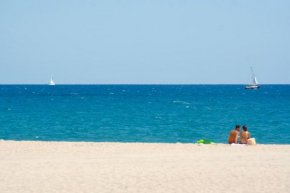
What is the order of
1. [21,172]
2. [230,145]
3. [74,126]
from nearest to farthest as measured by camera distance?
[21,172], [230,145], [74,126]

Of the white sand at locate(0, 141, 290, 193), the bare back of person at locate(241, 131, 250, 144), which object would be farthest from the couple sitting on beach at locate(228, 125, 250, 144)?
the white sand at locate(0, 141, 290, 193)

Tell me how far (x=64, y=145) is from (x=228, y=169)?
8917mm

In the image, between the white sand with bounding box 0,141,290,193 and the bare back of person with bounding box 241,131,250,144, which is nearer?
the white sand with bounding box 0,141,290,193

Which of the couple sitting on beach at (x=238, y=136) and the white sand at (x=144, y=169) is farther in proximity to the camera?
the couple sitting on beach at (x=238, y=136)

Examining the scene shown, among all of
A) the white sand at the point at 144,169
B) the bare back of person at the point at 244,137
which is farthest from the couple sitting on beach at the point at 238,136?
the white sand at the point at 144,169

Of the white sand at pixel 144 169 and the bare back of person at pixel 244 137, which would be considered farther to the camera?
the bare back of person at pixel 244 137

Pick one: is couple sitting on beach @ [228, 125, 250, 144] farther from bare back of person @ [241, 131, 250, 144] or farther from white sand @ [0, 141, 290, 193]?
white sand @ [0, 141, 290, 193]

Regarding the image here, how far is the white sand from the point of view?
12.0 meters

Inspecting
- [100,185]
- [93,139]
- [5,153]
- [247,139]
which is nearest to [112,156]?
[5,153]

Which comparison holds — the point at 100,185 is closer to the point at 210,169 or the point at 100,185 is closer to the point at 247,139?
the point at 210,169

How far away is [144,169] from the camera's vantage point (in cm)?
1445

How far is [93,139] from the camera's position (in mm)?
30250

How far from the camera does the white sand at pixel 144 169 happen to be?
1201cm

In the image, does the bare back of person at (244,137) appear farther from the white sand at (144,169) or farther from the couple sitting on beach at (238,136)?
the white sand at (144,169)
